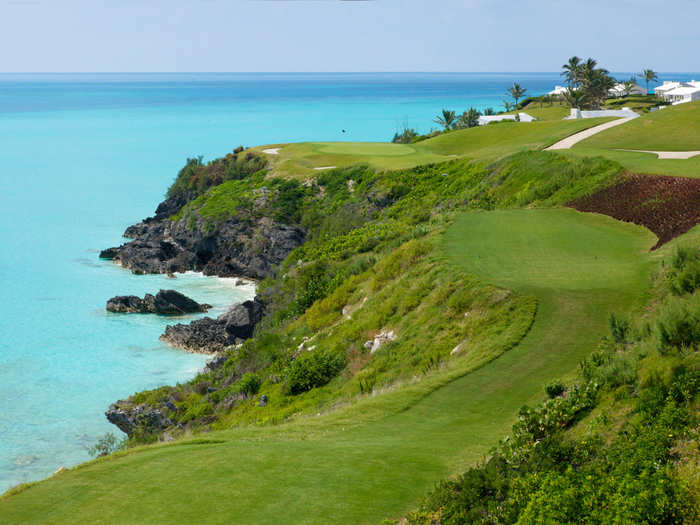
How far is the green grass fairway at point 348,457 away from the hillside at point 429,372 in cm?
4

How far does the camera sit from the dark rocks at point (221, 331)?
39.2 meters

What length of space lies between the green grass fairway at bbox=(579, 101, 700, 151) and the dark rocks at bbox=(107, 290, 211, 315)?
2983cm

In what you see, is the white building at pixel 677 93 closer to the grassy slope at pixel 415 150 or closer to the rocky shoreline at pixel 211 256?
the grassy slope at pixel 415 150

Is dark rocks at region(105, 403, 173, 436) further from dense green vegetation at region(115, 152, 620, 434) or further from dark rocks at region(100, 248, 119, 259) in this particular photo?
dark rocks at region(100, 248, 119, 259)

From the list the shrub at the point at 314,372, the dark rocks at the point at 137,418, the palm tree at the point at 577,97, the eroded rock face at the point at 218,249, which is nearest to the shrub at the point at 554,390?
the shrub at the point at 314,372

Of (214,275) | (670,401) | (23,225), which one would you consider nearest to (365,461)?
(670,401)

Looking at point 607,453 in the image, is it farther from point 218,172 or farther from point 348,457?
point 218,172

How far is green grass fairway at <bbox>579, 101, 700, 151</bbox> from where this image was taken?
1693 inches

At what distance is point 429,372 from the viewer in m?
16.5

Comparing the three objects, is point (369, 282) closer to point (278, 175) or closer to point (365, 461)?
point (365, 461)

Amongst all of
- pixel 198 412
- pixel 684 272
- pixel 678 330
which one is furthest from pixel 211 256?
pixel 678 330

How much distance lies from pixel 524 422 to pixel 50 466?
22.6 metres

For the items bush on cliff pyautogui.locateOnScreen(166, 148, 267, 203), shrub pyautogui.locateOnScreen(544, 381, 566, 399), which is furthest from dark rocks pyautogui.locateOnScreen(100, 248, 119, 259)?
shrub pyautogui.locateOnScreen(544, 381, 566, 399)

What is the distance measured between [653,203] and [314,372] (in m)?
15.5
